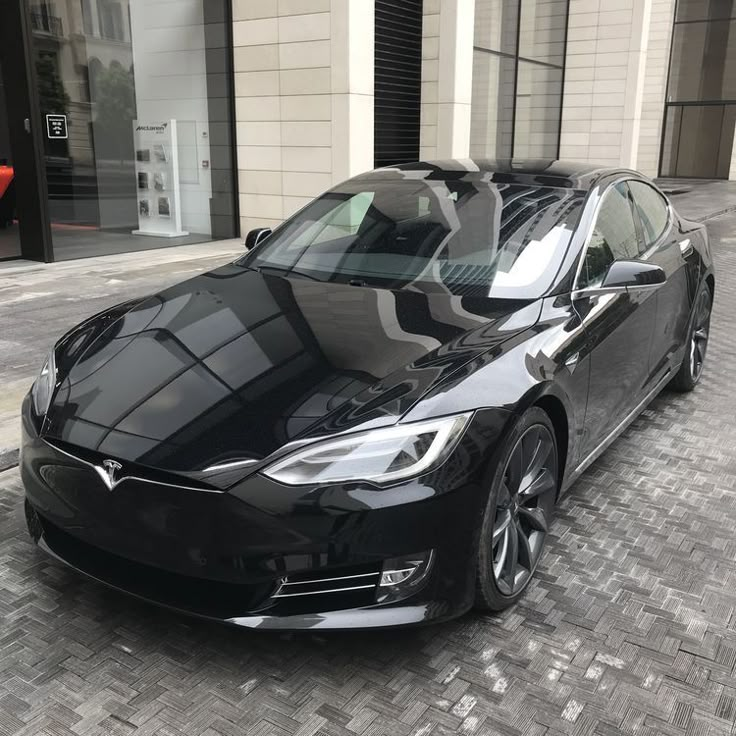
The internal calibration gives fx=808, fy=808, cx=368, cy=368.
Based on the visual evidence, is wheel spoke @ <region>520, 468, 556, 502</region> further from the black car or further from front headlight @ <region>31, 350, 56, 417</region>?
front headlight @ <region>31, 350, 56, 417</region>

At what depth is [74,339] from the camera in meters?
3.33

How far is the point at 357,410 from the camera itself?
2512 mm

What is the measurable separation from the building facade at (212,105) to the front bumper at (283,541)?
820 centimetres

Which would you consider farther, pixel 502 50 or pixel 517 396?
pixel 502 50

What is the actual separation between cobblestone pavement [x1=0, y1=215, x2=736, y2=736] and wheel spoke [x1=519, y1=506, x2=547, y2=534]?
0.25 m

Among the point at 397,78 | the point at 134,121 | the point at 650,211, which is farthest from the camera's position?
the point at 397,78

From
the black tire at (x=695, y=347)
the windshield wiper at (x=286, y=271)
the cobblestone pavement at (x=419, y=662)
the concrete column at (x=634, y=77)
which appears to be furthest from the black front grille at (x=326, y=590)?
the concrete column at (x=634, y=77)

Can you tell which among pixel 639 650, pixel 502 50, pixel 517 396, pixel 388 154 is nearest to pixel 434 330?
pixel 517 396

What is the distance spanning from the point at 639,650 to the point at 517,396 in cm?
95

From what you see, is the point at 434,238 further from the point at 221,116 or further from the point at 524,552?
the point at 221,116

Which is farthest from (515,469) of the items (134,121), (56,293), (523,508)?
(134,121)

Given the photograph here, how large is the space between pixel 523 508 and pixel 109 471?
4.83ft

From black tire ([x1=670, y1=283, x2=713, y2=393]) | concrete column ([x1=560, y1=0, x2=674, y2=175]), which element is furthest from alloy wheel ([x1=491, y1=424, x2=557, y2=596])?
concrete column ([x1=560, y1=0, x2=674, y2=175])

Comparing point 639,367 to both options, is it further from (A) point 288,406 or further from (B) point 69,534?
(B) point 69,534
